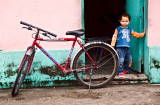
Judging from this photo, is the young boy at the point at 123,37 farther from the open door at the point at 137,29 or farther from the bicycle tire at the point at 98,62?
the bicycle tire at the point at 98,62

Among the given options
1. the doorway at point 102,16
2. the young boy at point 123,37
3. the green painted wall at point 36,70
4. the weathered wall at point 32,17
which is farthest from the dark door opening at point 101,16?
the green painted wall at point 36,70

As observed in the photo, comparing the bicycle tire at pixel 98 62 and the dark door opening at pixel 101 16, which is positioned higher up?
the dark door opening at pixel 101 16

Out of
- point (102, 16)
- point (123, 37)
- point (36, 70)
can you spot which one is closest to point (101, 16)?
point (102, 16)

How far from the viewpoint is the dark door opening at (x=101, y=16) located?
31.7ft

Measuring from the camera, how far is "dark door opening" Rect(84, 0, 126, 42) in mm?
9672

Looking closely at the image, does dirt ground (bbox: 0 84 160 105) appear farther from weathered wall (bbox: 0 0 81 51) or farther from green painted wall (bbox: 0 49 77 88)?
weathered wall (bbox: 0 0 81 51)

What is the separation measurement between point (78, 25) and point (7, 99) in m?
2.01

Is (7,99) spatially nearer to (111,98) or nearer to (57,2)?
(111,98)

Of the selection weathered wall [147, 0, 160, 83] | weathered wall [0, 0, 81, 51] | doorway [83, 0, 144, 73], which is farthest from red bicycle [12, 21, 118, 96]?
doorway [83, 0, 144, 73]

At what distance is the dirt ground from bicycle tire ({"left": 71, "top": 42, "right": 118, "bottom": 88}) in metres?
0.18

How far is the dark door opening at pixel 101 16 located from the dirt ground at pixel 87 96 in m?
5.55

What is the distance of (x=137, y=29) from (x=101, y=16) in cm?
552

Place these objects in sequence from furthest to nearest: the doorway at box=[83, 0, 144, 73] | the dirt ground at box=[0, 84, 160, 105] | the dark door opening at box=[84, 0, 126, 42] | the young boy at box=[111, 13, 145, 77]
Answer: the dark door opening at box=[84, 0, 126, 42], the doorway at box=[83, 0, 144, 73], the young boy at box=[111, 13, 145, 77], the dirt ground at box=[0, 84, 160, 105]

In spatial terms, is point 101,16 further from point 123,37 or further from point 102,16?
point 123,37
